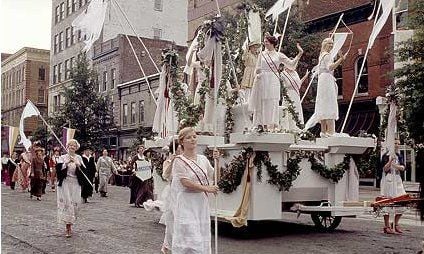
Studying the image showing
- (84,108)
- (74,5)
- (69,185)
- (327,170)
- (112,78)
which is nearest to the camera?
(69,185)

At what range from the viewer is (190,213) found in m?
6.43

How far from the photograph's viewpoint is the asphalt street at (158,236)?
9531 millimetres

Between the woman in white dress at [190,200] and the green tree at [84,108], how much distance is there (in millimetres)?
34862

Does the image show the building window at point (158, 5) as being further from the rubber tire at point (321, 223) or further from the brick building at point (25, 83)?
the rubber tire at point (321, 223)

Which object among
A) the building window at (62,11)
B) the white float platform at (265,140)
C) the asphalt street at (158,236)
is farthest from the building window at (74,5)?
the white float platform at (265,140)

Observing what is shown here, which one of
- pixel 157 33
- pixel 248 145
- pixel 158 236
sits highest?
pixel 157 33

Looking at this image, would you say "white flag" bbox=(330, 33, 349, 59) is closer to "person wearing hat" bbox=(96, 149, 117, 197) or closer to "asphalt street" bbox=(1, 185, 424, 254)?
"asphalt street" bbox=(1, 185, 424, 254)

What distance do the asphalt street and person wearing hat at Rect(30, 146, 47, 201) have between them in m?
5.92

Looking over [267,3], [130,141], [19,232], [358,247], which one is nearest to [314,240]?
[358,247]

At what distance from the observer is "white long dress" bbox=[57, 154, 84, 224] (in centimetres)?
1114

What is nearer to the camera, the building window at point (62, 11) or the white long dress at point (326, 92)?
the white long dress at point (326, 92)

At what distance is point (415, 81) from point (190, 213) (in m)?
13.7

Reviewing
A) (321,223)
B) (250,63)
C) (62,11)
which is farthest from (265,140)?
(62,11)

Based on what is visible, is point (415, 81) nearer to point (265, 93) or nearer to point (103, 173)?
point (265, 93)
